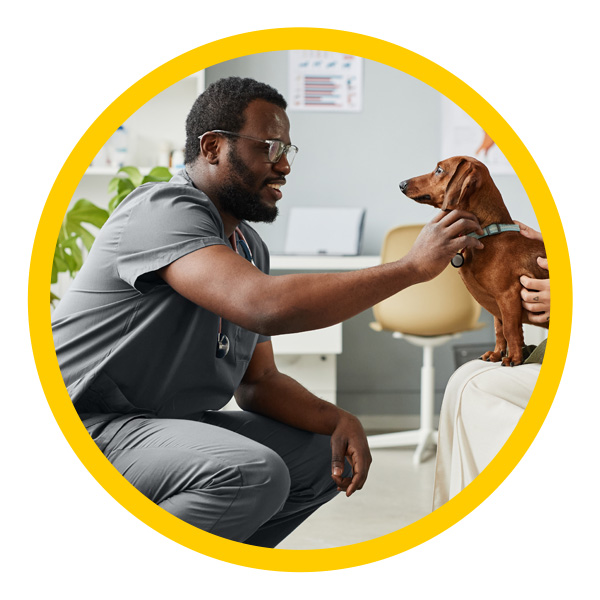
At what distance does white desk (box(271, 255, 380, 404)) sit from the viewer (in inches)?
76.0

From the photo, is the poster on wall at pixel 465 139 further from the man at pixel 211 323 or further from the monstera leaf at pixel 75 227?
the man at pixel 211 323

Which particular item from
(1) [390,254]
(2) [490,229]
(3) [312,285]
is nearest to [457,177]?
(2) [490,229]

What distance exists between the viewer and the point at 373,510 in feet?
5.05

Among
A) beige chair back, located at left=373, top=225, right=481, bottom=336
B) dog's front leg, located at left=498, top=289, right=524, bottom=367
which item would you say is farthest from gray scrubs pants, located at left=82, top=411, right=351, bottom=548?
beige chair back, located at left=373, top=225, right=481, bottom=336

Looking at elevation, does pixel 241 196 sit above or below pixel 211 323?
above

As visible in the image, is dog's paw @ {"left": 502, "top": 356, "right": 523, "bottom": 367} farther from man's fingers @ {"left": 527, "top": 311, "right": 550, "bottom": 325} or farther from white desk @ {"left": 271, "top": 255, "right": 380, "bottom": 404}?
white desk @ {"left": 271, "top": 255, "right": 380, "bottom": 404}

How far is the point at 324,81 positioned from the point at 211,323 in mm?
1547

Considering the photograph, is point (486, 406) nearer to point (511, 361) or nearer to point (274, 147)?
point (511, 361)

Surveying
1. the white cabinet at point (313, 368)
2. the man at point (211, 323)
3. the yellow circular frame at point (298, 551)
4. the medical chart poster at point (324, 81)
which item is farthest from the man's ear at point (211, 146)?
the medical chart poster at point (324, 81)

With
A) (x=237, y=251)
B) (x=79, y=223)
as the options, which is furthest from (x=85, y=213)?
(x=237, y=251)

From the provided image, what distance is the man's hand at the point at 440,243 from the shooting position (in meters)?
0.80

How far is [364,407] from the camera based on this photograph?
2.40m

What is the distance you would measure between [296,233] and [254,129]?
4.02 ft

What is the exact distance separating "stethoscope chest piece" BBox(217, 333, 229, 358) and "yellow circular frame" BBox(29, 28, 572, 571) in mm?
219
